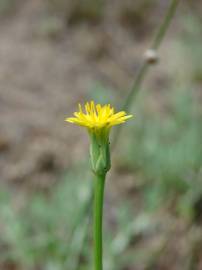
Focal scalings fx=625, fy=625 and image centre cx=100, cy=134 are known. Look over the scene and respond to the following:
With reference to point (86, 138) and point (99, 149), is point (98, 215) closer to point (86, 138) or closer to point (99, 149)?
point (99, 149)

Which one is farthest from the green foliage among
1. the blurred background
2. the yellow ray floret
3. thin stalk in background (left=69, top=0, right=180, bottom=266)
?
the yellow ray floret

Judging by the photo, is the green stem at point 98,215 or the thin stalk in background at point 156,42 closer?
the green stem at point 98,215

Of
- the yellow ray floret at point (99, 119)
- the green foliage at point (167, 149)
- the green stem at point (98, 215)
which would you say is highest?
the green foliage at point (167, 149)

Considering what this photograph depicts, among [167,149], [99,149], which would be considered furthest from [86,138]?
[99,149]

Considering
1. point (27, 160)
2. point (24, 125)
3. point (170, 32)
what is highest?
point (170, 32)

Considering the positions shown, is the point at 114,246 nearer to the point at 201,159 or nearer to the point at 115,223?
the point at 115,223

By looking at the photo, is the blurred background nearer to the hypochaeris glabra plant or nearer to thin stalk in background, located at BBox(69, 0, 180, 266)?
thin stalk in background, located at BBox(69, 0, 180, 266)

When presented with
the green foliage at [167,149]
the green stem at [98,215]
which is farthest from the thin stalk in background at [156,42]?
the green stem at [98,215]

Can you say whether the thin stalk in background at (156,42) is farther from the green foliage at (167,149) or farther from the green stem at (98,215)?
the green stem at (98,215)

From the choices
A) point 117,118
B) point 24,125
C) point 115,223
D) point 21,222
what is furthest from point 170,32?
point 117,118
